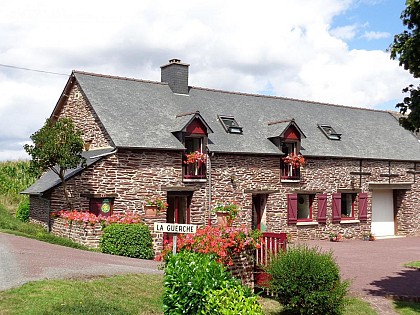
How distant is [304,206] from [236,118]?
18.1 feet

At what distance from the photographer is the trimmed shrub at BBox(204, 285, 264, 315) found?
19.8ft

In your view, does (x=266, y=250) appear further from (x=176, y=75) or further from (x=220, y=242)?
(x=176, y=75)

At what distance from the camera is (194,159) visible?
1958 cm

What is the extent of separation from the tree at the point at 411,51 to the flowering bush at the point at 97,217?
9.97 metres

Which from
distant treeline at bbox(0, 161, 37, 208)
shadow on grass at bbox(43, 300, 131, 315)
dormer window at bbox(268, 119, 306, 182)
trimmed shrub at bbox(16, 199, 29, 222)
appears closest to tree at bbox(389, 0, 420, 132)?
shadow on grass at bbox(43, 300, 131, 315)

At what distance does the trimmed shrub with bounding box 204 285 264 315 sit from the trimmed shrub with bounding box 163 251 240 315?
5.7 inches

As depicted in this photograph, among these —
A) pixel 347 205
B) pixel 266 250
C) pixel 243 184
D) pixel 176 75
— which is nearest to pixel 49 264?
pixel 266 250

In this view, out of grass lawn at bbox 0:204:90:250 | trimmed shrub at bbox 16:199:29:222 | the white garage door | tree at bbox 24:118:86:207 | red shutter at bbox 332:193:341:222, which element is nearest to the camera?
grass lawn at bbox 0:204:90:250

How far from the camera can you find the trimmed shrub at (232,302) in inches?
237

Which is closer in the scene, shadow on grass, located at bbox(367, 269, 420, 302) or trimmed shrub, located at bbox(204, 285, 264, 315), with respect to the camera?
trimmed shrub, located at bbox(204, 285, 264, 315)

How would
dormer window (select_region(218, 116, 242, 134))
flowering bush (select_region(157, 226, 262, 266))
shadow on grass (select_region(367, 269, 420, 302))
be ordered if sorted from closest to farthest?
flowering bush (select_region(157, 226, 262, 266)) < shadow on grass (select_region(367, 269, 420, 302)) < dormer window (select_region(218, 116, 242, 134))

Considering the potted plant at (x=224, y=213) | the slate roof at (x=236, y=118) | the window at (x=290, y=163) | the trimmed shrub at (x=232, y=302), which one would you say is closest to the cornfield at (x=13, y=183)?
the slate roof at (x=236, y=118)

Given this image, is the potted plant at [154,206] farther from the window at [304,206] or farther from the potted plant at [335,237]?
the potted plant at [335,237]

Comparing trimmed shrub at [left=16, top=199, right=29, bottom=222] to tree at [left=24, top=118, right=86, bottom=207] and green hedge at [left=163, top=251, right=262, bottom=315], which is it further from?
green hedge at [left=163, top=251, right=262, bottom=315]
